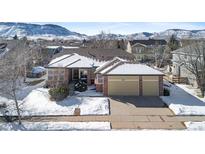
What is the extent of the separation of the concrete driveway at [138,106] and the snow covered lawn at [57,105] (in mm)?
257

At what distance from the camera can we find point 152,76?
8.79 meters

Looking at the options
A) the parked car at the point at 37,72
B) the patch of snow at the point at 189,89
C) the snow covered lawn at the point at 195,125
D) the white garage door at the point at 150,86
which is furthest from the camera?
the parked car at the point at 37,72

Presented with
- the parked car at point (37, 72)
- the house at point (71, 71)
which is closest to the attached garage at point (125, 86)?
the house at point (71, 71)

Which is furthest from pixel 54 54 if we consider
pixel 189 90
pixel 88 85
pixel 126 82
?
pixel 189 90

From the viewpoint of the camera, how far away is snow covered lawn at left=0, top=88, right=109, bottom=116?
257 inches

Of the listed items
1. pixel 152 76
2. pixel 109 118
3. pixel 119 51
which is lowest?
pixel 109 118

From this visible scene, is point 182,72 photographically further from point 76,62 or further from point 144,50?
point 76,62

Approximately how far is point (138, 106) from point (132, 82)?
1.54 meters

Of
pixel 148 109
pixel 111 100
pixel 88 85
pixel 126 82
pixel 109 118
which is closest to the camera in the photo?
pixel 109 118

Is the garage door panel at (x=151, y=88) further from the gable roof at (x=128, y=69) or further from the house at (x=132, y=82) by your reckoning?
the gable roof at (x=128, y=69)

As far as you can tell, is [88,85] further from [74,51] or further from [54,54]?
[54,54]

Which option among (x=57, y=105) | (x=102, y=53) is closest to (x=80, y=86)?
(x=57, y=105)

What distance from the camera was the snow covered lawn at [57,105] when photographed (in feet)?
21.4
